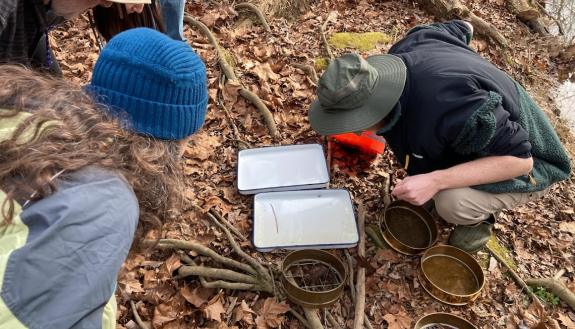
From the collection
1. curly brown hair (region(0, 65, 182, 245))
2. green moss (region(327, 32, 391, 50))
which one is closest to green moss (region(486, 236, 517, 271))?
curly brown hair (region(0, 65, 182, 245))

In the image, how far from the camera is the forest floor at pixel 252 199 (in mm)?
2850

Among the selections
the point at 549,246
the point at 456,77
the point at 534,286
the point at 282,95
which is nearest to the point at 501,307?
the point at 534,286

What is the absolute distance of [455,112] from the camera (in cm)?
239

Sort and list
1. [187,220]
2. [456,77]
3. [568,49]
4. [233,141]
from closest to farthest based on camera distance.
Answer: [456,77] → [187,220] → [233,141] → [568,49]

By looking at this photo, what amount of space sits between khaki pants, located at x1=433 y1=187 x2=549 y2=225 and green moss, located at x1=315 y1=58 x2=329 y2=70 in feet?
8.58

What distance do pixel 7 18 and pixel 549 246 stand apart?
4592 millimetres

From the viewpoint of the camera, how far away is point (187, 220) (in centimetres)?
331

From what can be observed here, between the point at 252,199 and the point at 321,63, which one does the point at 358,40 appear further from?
the point at 252,199

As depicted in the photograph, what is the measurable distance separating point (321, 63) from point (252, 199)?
2.44 metres

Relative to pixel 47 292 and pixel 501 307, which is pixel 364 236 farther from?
pixel 47 292

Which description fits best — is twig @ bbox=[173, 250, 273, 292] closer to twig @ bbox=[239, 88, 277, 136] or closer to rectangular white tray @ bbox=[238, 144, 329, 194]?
rectangular white tray @ bbox=[238, 144, 329, 194]

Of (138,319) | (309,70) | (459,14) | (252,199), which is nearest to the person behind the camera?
(138,319)

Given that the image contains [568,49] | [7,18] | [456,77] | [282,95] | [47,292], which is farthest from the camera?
[568,49]

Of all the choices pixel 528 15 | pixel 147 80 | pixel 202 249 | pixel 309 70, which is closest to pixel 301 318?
pixel 202 249
